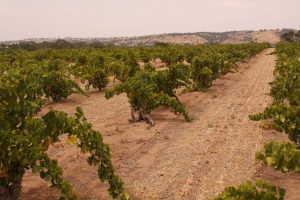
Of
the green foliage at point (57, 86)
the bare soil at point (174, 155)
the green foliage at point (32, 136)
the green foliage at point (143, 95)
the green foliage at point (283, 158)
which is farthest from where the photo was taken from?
the green foliage at point (57, 86)

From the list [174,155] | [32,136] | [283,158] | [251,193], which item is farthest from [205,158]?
[251,193]

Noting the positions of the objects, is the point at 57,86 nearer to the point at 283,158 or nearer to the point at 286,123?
the point at 286,123

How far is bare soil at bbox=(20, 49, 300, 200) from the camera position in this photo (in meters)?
9.19

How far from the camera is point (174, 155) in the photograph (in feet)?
37.8

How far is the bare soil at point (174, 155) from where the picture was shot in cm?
919

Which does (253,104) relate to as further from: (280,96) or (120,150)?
(120,150)

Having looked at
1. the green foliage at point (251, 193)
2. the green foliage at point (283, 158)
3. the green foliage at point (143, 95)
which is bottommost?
the green foliage at point (143, 95)

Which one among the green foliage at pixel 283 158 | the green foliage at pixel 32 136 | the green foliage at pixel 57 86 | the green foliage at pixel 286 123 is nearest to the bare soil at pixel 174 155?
the green foliage at pixel 286 123

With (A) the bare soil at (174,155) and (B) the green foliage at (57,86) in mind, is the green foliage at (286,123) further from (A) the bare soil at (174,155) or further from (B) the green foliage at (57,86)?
(B) the green foliage at (57,86)

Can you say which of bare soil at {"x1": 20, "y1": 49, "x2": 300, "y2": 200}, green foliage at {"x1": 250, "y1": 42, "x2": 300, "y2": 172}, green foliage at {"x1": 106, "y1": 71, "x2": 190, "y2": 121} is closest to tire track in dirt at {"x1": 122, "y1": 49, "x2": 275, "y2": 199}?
bare soil at {"x1": 20, "y1": 49, "x2": 300, "y2": 200}

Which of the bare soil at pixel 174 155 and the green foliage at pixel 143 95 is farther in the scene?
the green foliage at pixel 143 95

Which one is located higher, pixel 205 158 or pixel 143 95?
pixel 143 95

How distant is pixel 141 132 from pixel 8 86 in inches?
291

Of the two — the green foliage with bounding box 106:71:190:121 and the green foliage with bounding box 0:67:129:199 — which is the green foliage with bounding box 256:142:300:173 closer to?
the green foliage with bounding box 0:67:129:199
